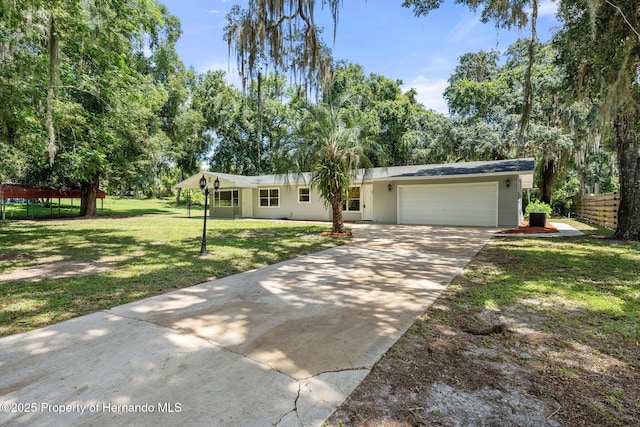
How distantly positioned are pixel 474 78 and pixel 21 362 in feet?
90.8

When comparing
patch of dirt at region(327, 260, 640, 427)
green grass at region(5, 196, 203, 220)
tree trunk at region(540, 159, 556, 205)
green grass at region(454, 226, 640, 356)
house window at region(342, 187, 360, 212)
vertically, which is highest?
tree trunk at region(540, 159, 556, 205)

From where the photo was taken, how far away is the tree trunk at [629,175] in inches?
329

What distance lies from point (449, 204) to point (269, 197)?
10336 millimetres

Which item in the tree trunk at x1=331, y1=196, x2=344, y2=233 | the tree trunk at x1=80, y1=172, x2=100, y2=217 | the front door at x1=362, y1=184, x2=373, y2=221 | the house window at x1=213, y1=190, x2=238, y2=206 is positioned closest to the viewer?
the tree trunk at x1=331, y1=196, x2=344, y2=233

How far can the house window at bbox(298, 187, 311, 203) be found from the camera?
18075 mm

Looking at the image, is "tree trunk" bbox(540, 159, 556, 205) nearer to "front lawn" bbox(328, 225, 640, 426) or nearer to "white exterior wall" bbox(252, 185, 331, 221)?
"white exterior wall" bbox(252, 185, 331, 221)

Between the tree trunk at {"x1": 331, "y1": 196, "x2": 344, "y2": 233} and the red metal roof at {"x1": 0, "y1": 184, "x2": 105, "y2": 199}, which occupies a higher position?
the red metal roof at {"x1": 0, "y1": 184, "x2": 105, "y2": 199}

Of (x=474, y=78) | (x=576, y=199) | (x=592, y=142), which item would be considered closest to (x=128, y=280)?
(x=592, y=142)

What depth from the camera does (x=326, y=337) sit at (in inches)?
116

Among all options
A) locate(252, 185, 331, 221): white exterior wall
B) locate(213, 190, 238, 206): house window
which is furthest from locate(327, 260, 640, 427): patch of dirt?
locate(213, 190, 238, 206): house window

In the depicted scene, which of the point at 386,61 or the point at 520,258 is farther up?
the point at 386,61

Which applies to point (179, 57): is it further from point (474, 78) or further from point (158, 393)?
point (158, 393)

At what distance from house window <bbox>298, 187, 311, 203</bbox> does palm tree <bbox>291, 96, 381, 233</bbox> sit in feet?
25.6

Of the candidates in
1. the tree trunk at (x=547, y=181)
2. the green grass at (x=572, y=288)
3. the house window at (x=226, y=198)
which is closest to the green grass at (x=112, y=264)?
the green grass at (x=572, y=288)
